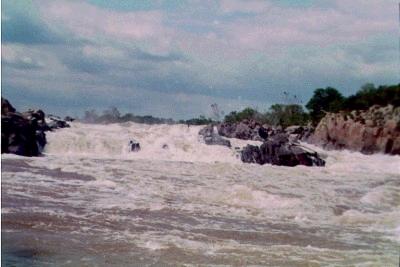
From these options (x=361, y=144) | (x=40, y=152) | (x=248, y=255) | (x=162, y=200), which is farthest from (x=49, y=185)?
(x=361, y=144)

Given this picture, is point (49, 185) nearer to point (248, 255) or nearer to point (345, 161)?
point (248, 255)

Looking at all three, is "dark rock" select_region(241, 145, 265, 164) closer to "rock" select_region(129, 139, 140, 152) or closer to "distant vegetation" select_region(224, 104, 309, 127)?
"distant vegetation" select_region(224, 104, 309, 127)

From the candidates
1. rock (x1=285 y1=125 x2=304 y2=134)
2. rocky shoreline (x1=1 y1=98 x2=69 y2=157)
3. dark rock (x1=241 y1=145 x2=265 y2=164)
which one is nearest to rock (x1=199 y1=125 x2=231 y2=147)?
dark rock (x1=241 y1=145 x2=265 y2=164)

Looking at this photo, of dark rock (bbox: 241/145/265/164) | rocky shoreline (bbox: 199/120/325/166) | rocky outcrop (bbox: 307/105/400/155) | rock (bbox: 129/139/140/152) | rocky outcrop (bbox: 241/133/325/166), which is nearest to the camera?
rocky outcrop (bbox: 307/105/400/155)

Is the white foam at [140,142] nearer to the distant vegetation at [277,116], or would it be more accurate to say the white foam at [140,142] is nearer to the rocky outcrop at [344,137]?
the distant vegetation at [277,116]

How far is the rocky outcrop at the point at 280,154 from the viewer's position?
1675 centimetres

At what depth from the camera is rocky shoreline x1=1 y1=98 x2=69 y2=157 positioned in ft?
44.0

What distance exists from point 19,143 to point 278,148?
717cm

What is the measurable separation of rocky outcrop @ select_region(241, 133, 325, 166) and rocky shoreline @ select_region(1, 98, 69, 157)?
5.65 metres

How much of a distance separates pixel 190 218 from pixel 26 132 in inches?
368

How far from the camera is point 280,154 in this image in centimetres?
1675

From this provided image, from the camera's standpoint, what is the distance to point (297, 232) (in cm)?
605

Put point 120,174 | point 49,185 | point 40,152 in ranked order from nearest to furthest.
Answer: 1. point 49,185
2. point 120,174
3. point 40,152

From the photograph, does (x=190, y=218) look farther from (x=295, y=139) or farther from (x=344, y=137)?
(x=295, y=139)
